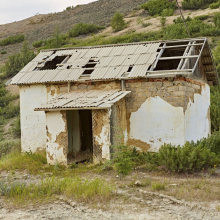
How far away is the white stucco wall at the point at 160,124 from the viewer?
33.3ft

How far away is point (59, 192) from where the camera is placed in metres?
7.07

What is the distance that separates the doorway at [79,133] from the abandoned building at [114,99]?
1.0 inches

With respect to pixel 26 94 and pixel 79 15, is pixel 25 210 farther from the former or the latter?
pixel 79 15

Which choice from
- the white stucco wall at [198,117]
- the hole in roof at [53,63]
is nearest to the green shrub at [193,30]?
the white stucco wall at [198,117]

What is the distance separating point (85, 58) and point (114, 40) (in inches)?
689

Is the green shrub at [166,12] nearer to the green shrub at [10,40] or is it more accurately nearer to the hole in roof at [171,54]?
the green shrub at [10,40]

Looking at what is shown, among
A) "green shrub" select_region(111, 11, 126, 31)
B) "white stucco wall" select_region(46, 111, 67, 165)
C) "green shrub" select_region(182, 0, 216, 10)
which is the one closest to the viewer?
"white stucco wall" select_region(46, 111, 67, 165)

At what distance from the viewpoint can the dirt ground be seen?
5629mm

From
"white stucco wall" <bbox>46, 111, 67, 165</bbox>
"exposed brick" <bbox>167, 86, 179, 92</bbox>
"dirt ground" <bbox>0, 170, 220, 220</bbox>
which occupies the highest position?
"exposed brick" <bbox>167, 86, 179, 92</bbox>

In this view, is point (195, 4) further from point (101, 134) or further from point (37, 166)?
point (37, 166)

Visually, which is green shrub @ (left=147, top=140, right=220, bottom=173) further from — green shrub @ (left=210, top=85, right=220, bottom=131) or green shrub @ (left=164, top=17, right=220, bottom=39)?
green shrub @ (left=164, top=17, right=220, bottom=39)

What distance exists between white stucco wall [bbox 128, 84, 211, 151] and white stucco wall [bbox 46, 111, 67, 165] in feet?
7.44

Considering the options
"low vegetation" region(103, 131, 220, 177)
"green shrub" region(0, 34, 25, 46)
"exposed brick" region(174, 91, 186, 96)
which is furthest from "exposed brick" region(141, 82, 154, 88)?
"green shrub" region(0, 34, 25, 46)

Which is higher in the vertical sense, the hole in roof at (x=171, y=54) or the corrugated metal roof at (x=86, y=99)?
the hole in roof at (x=171, y=54)
